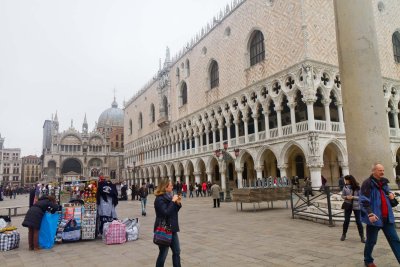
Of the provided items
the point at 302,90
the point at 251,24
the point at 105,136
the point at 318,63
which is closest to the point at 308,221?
the point at 302,90

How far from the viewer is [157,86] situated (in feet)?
136

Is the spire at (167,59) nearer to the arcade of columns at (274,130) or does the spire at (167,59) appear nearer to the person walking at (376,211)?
the arcade of columns at (274,130)

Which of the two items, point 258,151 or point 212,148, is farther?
point 212,148

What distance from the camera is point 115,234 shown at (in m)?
6.86

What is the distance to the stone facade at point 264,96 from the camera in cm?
1927

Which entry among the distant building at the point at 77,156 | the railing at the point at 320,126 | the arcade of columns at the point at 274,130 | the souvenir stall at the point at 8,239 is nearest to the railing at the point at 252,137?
the arcade of columns at the point at 274,130

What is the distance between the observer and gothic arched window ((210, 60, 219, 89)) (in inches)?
1149

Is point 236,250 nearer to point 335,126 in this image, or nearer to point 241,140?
point 335,126

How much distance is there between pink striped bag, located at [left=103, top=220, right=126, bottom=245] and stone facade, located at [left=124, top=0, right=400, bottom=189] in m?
11.4

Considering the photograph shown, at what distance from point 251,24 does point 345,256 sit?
21.8 metres

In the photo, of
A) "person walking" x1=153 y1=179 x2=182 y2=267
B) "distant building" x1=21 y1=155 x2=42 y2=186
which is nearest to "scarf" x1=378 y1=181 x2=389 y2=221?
"person walking" x1=153 y1=179 x2=182 y2=267

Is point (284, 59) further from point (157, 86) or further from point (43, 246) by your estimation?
point (157, 86)

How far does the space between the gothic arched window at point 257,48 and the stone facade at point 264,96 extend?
23 cm

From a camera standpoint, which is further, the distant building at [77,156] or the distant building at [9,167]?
the distant building at [9,167]
